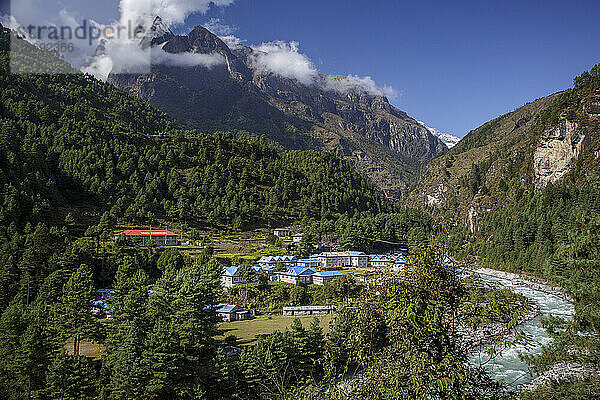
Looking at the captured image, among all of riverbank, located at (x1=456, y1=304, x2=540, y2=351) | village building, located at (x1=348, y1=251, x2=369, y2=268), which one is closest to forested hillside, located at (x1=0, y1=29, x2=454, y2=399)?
riverbank, located at (x1=456, y1=304, x2=540, y2=351)

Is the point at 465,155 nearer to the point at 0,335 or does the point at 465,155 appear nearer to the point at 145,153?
the point at 145,153

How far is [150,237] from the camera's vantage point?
5272 cm

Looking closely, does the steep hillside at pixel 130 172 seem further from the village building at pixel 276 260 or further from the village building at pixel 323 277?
the village building at pixel 323 277

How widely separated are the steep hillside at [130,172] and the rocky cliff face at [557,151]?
41706 millimetres

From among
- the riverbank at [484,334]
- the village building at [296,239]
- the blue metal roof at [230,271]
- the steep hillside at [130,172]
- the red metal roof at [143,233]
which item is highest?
the steep hillside at [130,172]

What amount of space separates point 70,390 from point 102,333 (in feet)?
20.6

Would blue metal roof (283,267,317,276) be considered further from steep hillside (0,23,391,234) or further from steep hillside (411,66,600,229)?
steep hillside (411,66,600,229)

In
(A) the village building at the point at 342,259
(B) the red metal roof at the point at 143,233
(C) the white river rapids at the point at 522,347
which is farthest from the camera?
(A) the village building at the point at 342,259

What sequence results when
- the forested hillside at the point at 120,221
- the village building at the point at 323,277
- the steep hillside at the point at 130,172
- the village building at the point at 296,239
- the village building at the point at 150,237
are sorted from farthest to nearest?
the village building at the point at 296,239, the steep hillside at the point at 130,172, the village building at the point at 150,237, the village building at the point at 323,277, the forested hillside at the point at 120,221

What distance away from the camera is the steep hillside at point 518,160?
9138 centimetres

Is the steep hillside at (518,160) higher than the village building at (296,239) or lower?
higher

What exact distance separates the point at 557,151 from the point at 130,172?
100394 mm

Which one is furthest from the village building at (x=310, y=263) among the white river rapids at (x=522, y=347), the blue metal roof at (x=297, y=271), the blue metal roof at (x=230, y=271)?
the white river rapids at (x=522, y=347)

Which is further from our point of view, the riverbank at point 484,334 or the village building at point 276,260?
the village building at point 276,260
